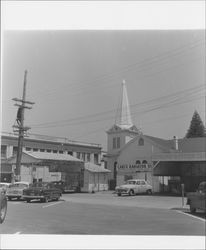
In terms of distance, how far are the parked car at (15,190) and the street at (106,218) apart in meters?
0.24

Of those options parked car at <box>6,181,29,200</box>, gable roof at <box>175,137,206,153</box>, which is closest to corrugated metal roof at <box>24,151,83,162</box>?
parked car at <box>6,181,29,200</box>

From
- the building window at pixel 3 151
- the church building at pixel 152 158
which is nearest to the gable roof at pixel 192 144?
the church building at pixel 152 158

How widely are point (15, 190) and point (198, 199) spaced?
19.1 feet

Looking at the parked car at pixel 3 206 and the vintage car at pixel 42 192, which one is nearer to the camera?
the parked car at pixel 3 206

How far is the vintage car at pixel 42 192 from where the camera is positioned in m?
14.2

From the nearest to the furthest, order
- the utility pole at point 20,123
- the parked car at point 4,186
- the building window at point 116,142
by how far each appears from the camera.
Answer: the parked car at point 4,186 < the utility pole at point 20,123 < the building window at point 116,142

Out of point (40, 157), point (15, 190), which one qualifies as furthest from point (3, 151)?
point (15, 190)

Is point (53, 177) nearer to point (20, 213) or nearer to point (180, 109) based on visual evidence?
point (20, 213)

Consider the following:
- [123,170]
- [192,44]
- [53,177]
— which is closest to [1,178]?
[53,177]

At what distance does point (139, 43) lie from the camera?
38.7 ft

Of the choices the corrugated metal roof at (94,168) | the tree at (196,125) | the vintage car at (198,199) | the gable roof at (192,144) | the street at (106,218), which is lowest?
the street at (106,218)

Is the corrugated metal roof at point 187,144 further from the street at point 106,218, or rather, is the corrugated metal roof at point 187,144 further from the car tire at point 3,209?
the car tire at point 3,209

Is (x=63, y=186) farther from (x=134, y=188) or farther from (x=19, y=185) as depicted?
(x=134, y=188)

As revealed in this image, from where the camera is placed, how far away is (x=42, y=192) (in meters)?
14.7
